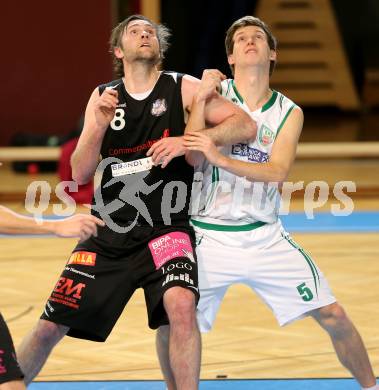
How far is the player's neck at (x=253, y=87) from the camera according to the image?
5.14m

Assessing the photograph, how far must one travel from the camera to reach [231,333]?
22.0 feet

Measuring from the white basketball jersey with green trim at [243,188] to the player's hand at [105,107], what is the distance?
0.55 m

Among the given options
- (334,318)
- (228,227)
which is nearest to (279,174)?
(228,227)

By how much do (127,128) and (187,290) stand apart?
2.74ft

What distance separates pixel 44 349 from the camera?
487cm

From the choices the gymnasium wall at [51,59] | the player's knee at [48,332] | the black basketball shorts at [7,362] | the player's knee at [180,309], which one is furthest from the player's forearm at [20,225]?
the gymnasium wall at [51,59]

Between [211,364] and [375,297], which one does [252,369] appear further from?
[375,297]

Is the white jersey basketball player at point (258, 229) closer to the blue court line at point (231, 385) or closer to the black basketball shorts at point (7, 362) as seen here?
the blue court line at point (231, 385)

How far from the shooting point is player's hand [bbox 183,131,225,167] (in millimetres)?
4695

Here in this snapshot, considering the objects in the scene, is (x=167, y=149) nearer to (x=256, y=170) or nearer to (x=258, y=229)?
(x=256, y=170)

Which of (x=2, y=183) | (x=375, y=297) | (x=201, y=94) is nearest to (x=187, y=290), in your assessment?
(x=201, y=94)

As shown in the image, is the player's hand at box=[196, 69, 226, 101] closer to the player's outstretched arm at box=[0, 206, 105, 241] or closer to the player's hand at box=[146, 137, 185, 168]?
the player's hand at box=[146, 137, 185, 168]

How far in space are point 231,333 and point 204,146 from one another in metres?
2.30

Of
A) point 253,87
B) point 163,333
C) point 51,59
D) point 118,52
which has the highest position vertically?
point 118,52
